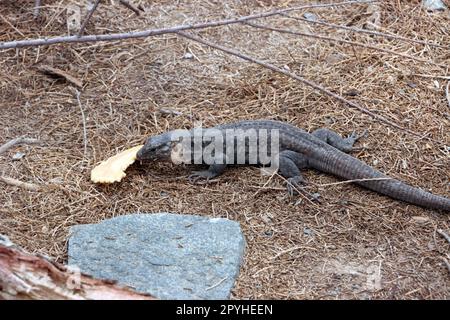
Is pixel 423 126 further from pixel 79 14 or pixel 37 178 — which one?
pixel 79 14

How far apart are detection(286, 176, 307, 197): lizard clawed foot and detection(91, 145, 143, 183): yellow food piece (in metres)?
1.29

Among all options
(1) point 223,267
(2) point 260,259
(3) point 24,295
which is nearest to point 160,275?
(1) point 223,267

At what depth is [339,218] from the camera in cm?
483

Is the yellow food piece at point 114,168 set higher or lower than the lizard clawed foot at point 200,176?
higher

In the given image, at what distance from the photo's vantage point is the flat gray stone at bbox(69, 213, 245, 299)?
4141 mm

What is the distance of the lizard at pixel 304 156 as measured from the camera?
16.6 ft

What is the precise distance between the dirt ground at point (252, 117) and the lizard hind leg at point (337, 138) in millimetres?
77

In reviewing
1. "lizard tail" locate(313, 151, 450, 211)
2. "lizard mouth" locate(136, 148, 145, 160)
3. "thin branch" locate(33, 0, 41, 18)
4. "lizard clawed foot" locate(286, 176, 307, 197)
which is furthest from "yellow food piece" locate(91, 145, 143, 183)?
"thin branch" locate(33, 0, 41, 18)

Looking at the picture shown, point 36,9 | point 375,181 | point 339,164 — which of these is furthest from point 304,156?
point 36,9

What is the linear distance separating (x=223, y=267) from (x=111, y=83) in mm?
2669

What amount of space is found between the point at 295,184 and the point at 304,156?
365 mm

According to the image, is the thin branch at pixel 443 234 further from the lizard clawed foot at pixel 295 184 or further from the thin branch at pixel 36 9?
the thin branch at pixel 36 9

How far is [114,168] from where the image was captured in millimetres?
5172

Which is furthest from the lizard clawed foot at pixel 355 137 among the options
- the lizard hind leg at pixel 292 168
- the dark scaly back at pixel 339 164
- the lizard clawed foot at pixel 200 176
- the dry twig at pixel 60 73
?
the dry twig at pixel 60 73
